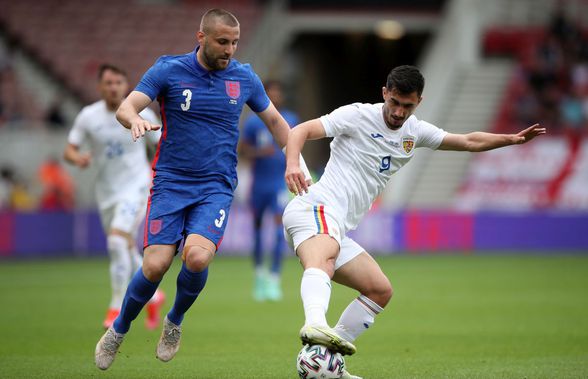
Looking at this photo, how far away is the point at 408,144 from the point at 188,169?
1699mm

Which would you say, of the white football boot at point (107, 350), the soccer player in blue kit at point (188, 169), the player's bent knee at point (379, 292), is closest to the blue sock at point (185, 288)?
the soccer player in blue kit at point (188, 169)

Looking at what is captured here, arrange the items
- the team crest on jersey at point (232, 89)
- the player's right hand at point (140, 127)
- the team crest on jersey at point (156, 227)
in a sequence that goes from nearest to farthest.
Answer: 1. the player's right hand at point (140, 127)
2. the team crest on jersey at point (156, 227)
3. the team crest on jersey at point (232, 89)

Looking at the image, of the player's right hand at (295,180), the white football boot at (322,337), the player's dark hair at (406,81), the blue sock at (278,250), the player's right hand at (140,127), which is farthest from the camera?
the blue sock at (278,250)

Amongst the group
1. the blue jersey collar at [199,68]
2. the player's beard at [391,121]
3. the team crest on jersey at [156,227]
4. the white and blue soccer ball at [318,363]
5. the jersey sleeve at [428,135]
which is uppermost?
the blue jersey collar at [199,68]

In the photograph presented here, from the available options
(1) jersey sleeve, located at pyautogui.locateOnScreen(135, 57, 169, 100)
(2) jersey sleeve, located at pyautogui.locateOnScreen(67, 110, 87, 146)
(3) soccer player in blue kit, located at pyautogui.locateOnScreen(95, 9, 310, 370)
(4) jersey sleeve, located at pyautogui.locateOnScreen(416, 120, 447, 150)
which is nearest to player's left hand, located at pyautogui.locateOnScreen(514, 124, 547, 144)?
(4) jersey sleeve, located at pyautogui.locateOnScreen(416, 120, 447, 150)

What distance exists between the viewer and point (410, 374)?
7.67 m

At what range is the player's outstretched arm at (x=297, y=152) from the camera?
23.4 ft

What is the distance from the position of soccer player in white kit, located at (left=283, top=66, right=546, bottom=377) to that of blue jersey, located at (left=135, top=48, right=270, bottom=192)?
0.70m

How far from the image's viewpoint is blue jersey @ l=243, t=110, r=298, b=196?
14.9 m

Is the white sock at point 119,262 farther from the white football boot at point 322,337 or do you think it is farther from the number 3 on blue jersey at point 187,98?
the white football boot at point 322,337

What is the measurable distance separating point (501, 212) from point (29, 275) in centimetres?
1220

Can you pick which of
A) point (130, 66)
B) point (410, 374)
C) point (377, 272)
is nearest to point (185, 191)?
point (377, 272)

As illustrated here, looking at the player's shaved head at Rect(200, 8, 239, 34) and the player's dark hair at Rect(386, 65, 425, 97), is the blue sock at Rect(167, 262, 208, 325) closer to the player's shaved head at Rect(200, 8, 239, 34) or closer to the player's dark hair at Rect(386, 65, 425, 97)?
the player's shaved head at Rect(200, 8, 239, 34)

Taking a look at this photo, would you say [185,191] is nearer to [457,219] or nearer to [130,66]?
[457,219]
